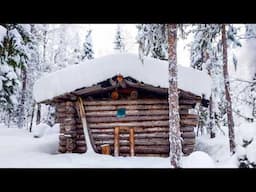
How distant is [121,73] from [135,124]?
6.39 ft

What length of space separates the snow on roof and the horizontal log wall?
30.0 inches

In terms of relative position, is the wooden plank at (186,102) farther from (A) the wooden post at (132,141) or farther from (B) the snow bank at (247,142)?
(B) the snow bank at (247,142)

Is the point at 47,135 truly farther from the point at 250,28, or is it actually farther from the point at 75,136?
the point at 250,28

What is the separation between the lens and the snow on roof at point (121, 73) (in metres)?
12.4

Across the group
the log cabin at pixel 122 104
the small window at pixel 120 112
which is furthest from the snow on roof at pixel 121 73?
the small window at pixel 120 112

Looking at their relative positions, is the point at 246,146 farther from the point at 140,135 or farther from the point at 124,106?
the point at 124,106

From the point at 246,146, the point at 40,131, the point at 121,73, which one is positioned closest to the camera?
the point at 246,146

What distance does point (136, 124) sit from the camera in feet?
42.0

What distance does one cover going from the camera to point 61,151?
13297 millimetres

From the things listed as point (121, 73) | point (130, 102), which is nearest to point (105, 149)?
point (130, 102)

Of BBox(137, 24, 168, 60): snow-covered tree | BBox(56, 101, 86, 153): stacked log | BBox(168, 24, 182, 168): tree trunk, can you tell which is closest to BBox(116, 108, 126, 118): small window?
BBox(56, 101, 86, 153): stacked log
